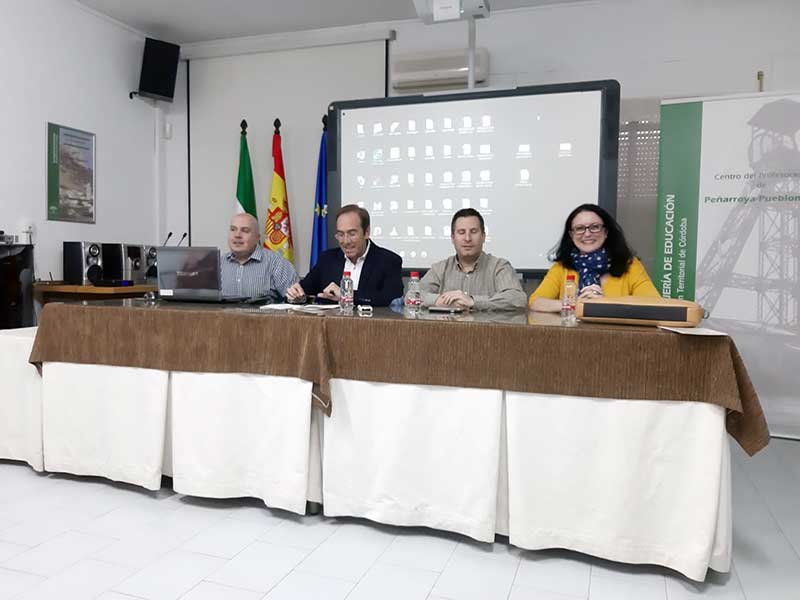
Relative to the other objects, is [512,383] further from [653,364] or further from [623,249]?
[623,249]

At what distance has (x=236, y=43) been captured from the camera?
5012 mm

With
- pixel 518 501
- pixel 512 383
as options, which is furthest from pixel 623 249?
pixel 518 501

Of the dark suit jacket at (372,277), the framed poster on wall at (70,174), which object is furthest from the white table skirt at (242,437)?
the framed poster on wall at (70,174)

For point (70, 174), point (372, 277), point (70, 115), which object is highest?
point (70, 115)

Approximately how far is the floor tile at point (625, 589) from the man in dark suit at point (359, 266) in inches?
60.8

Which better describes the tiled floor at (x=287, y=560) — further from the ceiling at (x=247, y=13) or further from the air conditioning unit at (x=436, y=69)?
the ceiling at (x=247, y=13)

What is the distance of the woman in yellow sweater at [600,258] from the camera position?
2.65 meters

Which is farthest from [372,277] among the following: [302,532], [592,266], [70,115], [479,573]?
[70,115]

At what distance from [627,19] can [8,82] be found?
14.1 feet

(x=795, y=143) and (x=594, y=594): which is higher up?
(x=795, y=143)

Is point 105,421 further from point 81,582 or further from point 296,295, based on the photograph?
point 296,295

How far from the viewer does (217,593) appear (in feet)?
5.30

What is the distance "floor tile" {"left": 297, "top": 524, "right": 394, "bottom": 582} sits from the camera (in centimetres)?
175

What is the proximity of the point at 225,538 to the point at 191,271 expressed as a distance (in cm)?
113
